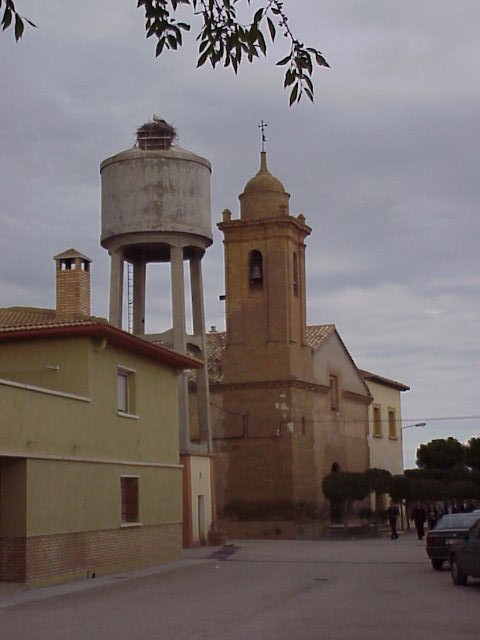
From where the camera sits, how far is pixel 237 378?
4825 centimetres

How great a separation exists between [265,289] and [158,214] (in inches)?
493

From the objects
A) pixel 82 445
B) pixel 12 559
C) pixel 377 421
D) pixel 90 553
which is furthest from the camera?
pixel 377 421

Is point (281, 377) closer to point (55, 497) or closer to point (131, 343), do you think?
point (131, 343)

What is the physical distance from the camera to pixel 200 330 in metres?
40.2

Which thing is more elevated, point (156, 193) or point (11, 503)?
point (156, 193)

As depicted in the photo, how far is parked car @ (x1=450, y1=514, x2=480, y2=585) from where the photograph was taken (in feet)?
63.9

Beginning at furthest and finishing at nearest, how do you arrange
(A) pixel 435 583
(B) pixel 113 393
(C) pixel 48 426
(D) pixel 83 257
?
(D) pixel 83 257, (B) pixel 113 393, (C) pixel 48 426, (A) pixel 435 583

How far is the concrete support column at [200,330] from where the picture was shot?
3956 centimetres

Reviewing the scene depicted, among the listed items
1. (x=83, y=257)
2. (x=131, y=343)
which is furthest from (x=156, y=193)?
(x=131, y=343)

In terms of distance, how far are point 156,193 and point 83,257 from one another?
688cm

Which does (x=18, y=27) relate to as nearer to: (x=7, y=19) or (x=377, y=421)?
(x=7, y=19)

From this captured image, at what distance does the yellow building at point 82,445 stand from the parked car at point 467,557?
843 cm

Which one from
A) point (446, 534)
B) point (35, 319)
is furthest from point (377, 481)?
point (446, 534)

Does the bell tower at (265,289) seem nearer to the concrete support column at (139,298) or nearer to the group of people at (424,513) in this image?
the group of people at (424,513)
